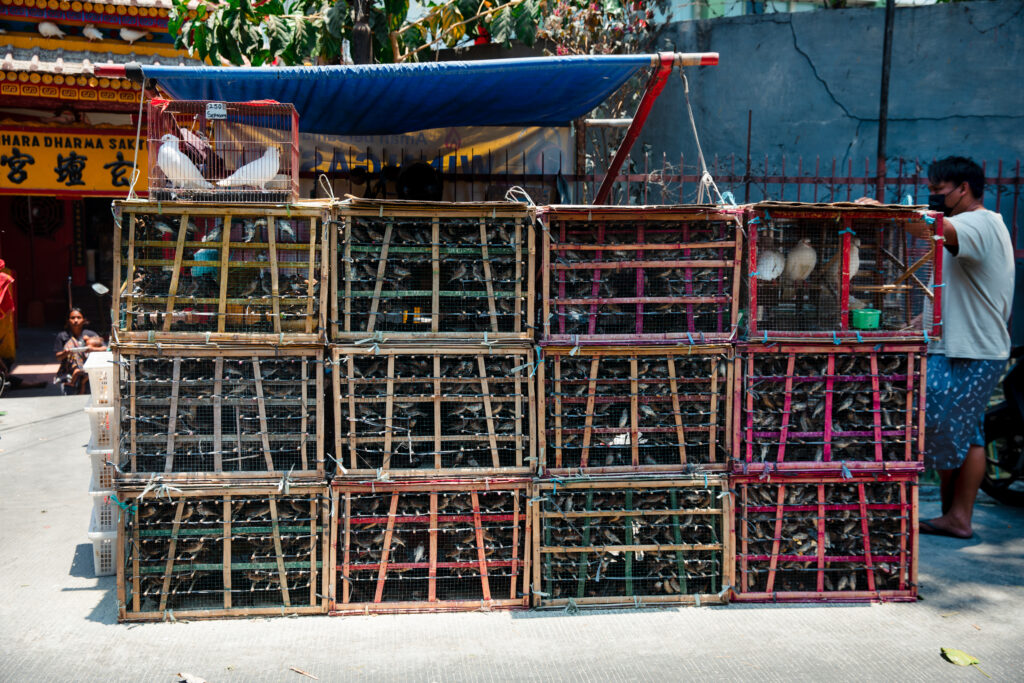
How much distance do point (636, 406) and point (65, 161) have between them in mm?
9494

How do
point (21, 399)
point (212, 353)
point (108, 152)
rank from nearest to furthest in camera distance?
point (212, 353) < point (21, 399) < point (108, 152)

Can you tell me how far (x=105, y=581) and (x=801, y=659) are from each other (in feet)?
12.1

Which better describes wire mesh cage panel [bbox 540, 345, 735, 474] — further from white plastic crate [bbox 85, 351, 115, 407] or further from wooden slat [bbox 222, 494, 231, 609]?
white plastic crate [bbox 85, 351, 115, 407]

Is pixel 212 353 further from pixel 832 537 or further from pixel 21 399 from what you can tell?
pixel 21 399

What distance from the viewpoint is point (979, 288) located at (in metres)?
4.75

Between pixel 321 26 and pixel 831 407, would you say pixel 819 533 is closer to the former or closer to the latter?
pixel 831 407

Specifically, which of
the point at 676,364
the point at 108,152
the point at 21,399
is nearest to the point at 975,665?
the point at 676,364

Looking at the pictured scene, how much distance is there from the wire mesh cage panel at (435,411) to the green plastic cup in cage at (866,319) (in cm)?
174

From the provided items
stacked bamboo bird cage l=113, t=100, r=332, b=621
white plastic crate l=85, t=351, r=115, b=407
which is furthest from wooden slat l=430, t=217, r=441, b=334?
white plastic crate l=85, t=351, r=115, b=407

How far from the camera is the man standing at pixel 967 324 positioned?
470 cm

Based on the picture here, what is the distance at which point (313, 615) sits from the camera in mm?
4012

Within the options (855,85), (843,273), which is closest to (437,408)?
(843,273)

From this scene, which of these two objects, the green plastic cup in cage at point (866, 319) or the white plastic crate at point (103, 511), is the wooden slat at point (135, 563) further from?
the green plastic cup in cage at point (866, 319)

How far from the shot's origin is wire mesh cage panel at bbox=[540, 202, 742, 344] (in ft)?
13.4
